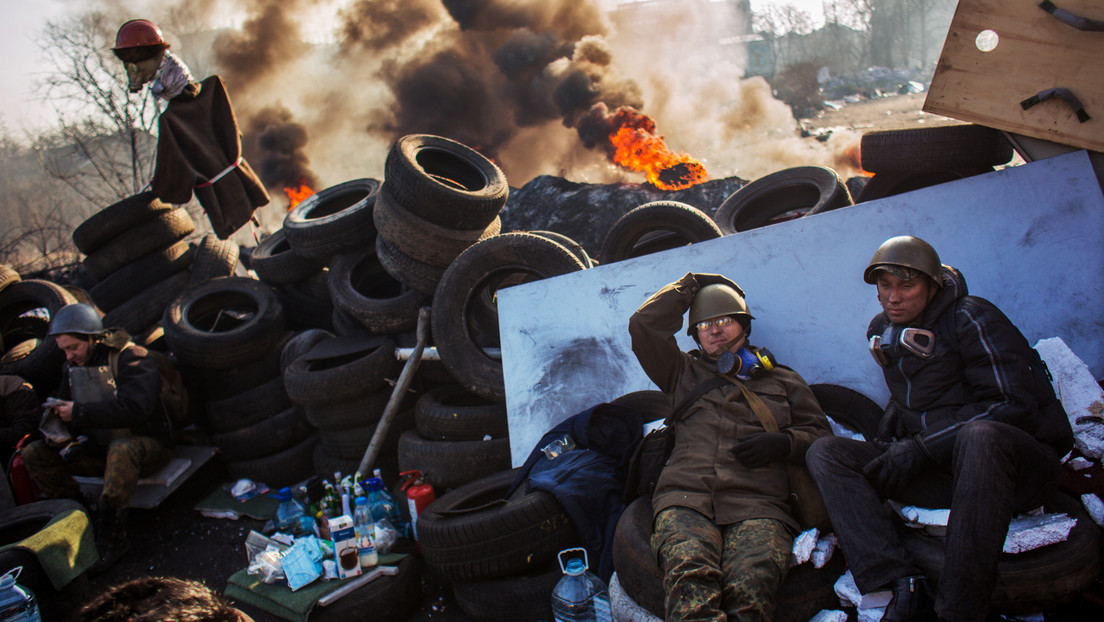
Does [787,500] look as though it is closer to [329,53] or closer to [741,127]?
[741,127]

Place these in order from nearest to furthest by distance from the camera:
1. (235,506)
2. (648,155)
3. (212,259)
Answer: (235,506)
(212,259)
(648,155)

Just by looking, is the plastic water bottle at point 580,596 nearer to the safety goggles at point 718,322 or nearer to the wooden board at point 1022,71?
the safety goggles at point 718,322

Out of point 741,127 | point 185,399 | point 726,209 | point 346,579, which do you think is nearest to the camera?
point 346,579

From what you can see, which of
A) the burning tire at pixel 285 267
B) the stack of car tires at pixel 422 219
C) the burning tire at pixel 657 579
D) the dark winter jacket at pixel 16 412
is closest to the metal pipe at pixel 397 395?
the stack of car tires at pixel 422 219

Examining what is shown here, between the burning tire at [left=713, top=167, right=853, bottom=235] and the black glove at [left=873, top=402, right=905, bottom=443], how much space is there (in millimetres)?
3628

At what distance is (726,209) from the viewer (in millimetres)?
6758

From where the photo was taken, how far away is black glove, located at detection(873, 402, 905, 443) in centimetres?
304

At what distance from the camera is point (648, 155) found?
1146 cm

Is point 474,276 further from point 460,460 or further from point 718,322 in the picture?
point 718,322

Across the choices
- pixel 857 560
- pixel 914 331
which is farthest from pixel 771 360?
pixel 857 560

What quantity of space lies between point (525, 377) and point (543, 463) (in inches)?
34.4

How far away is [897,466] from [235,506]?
5293mm

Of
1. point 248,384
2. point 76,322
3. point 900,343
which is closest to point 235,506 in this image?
point 248,384

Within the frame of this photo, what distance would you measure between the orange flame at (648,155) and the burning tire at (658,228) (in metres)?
3.83
